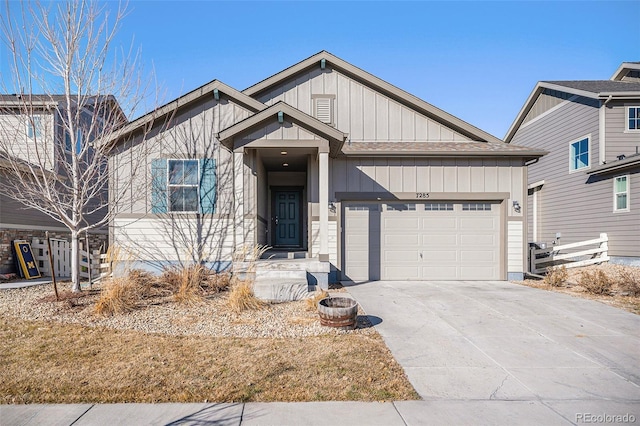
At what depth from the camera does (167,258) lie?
952 centimetres

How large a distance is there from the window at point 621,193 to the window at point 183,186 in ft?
46.6

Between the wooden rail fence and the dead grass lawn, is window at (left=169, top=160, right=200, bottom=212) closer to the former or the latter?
the dead grass lawn

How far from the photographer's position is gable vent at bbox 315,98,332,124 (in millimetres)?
11617

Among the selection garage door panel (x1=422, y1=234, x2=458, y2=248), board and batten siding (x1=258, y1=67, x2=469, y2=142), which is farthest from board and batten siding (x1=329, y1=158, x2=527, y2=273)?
board and batten siding (x1=258, y1=67, x2=469, y2=142)

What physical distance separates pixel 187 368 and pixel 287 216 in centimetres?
853

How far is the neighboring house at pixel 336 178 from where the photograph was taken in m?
9.24

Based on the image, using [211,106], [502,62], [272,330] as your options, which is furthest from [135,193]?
[502,62]

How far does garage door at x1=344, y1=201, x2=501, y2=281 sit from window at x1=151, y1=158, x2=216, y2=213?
4.07 meters

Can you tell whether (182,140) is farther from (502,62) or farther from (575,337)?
(502,62)

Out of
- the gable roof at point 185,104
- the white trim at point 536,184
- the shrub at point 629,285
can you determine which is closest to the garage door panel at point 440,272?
the shrub at point 629,285

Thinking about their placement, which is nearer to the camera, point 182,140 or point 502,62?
point 182,140

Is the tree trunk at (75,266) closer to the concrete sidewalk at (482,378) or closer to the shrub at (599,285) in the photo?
the concrete sidewalk at (482,378)

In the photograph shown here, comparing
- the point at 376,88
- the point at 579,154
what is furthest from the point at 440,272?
the point at 579,154

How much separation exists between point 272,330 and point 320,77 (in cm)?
925
